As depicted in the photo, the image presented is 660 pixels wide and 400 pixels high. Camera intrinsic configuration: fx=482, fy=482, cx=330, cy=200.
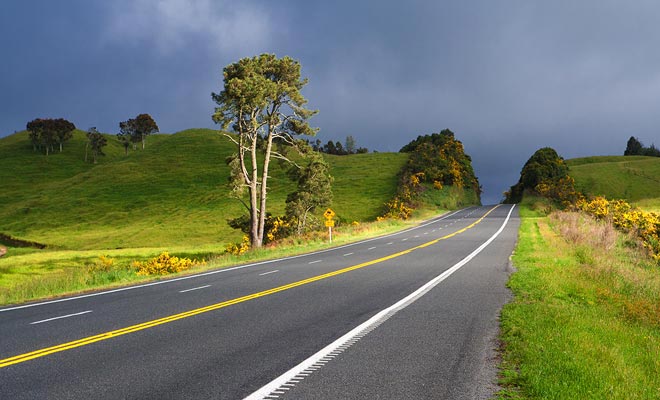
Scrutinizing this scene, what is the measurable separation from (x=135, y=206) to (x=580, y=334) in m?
74.9

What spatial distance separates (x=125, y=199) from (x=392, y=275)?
7234cm

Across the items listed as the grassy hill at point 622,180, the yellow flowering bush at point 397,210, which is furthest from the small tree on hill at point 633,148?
the yellow flowering bush at point 397,210

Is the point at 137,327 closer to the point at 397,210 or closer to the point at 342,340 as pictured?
the point at 342,340

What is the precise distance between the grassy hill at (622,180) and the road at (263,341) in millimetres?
80641

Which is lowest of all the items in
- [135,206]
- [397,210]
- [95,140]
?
[397,210]

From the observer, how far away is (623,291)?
13.0 m

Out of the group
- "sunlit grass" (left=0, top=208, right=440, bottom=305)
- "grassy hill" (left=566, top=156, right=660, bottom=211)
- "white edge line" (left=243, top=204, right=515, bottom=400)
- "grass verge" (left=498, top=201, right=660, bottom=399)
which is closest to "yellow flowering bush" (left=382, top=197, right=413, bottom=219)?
"sunlit grass" (left=0, top=208, right=440, bottom=305)

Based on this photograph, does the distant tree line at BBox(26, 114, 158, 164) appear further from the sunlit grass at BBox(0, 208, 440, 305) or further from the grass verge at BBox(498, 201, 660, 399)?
the grass verge at BBox(498, 201, 660, 399)

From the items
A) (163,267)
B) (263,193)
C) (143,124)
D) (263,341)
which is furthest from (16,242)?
(143,124)

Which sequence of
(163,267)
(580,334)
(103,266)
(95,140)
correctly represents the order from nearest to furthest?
(580,334), (163,267), (103,266), (95,140)

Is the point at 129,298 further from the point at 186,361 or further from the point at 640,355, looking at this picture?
the point at 640,355

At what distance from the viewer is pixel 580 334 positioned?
24.5 feet

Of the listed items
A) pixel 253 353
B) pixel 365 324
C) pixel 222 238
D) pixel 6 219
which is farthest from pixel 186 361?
pixel 6 219

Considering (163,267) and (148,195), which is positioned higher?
(148,195)
